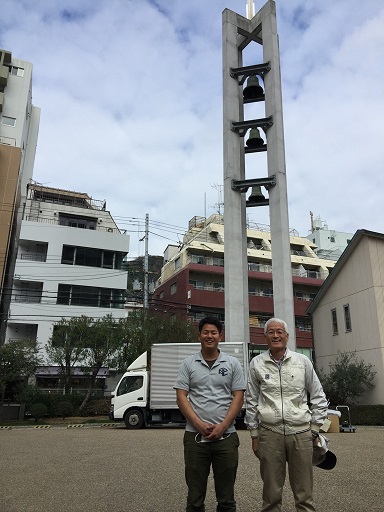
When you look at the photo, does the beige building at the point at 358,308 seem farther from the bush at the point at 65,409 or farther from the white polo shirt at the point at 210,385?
A: the white polo shirt at the point at 210,385

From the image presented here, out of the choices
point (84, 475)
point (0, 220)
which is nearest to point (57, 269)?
point (0, 220)

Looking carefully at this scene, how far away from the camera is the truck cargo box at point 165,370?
1909 cm

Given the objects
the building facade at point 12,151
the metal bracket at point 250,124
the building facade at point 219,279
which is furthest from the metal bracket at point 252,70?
the building facade at point 219,279

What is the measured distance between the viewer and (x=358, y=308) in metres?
24.5

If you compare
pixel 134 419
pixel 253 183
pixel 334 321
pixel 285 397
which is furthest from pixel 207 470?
pixel 334 321

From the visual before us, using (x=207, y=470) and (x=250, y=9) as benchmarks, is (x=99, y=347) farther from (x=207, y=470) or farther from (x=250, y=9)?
(x=207, y=470)

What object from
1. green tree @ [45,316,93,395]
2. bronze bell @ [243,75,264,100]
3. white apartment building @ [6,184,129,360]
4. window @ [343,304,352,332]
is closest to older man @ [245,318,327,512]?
bronze bell @ [243,75,264,100]

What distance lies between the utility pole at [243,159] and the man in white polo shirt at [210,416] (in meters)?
15.5

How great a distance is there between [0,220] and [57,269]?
6010 millimetres

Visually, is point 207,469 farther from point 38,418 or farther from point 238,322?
point 38,418

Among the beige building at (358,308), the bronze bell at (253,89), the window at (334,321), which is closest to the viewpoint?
the bronze bell at (253,89)

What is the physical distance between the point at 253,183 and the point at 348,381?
10.2 metres

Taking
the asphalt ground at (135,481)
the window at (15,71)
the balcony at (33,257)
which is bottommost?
the asphalt ground at (135,481)

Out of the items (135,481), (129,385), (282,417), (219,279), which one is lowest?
(135,481)
